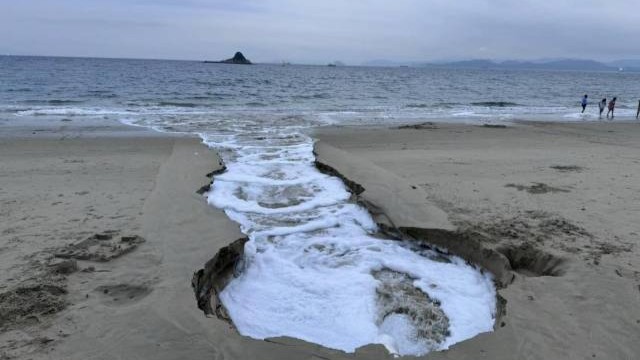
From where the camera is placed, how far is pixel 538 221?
Answer: 684cm

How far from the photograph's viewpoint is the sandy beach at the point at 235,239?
389 centimetres

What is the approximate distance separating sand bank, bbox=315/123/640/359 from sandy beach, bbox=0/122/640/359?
0.08 feet

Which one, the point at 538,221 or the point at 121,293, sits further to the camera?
the point at 538,221

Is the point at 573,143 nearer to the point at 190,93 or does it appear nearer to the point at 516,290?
the point at 516,290

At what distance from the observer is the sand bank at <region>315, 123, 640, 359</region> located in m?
4.07

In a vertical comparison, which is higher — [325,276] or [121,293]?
[121,293]

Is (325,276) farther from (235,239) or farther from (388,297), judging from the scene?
(235,239)

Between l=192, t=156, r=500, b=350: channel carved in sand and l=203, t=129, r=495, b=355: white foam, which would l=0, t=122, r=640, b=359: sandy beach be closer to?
l=192, t=156, r=500, b=350: channel carved in sand

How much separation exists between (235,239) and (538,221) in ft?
13.9

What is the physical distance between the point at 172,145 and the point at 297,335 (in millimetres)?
9830

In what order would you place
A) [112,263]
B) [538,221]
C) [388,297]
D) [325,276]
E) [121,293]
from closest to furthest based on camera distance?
[121,293], [388,297], [112,263], [325,276], [538,221]

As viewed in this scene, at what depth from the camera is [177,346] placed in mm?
3779

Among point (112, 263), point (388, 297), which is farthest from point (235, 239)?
point (388, 297)

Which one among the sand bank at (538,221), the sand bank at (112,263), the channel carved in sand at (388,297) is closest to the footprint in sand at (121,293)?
the sand bank at (112,263)
